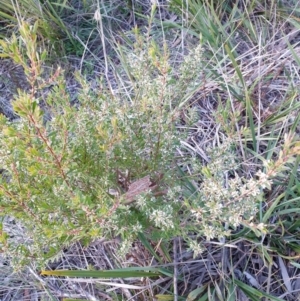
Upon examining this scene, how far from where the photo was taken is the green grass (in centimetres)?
105

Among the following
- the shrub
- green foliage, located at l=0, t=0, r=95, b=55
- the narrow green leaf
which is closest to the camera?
the shrub

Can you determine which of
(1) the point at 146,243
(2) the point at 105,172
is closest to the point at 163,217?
(2) the point at 105,172

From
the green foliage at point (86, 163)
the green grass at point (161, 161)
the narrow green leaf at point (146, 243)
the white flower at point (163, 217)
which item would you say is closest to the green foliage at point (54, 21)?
the green grass at point (161, 161)

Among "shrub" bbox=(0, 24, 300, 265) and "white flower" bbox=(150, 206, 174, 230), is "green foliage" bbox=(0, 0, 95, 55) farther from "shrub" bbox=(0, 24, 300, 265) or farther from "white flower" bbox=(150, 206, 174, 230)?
"white flower" bbox=(150, 206, 174, 230)

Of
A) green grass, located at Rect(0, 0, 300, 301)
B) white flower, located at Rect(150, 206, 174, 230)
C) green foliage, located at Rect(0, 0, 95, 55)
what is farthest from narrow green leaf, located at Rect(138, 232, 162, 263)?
green foliage, located at Rect(0, 0, 95, 55)

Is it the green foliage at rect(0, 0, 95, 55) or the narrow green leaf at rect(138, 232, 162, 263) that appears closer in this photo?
the narrow green leaf at rect(138, 232, 162, 263)

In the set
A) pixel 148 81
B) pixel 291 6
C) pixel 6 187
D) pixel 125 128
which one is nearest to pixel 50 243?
pixel 6 187

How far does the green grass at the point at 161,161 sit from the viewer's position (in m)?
1.05

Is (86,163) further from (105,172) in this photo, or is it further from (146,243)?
(146,243)

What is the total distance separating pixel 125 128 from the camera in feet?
3.84

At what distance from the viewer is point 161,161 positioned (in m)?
1.27

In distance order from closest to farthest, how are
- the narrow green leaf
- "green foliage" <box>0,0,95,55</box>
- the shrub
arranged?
the shrub, the narrow green leaf, "green foliage" <box>0,0,95,55</box>

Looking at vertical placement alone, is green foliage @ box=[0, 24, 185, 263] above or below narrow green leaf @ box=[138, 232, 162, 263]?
above

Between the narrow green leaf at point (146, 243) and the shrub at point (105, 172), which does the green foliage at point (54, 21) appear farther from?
the narrow green leaf at point (146, 243)
